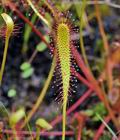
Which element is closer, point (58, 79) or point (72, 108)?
point (58, 79)

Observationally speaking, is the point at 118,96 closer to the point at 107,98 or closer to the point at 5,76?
the point at 107,98

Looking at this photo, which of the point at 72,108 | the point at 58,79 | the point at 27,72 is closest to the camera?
the point at 58,79

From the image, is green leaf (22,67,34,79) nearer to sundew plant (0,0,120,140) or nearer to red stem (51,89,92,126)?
sundew plant (0,0,120,140)

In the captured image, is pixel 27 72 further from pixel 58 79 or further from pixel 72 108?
pixel 58 79

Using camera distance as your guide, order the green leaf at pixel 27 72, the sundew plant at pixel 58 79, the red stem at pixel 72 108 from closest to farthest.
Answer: the sundew plant at pixel 58 79
the red stem at pixel 72 108
the green leaf at pixel 27 72

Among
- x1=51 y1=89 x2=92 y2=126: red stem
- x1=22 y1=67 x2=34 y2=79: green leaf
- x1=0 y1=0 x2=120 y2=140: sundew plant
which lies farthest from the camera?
x1=22 y1=67 x2=34 y2=79: green leaf

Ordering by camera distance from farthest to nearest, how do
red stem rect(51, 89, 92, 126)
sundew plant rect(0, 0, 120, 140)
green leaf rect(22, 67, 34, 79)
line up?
green leaf rect(22, 67, 34, 79), red stem rect(51, 89, 92, 126), sundew plant rect(0, 0, 120, 140)

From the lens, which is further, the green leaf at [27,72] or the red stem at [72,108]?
the green leaf at [27,72]

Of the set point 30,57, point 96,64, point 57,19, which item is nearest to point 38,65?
point 30,57

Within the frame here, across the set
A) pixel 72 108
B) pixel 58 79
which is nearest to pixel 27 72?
pixel 72 108

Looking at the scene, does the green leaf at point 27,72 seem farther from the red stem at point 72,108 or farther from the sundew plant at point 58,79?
the red stem at point 72,108

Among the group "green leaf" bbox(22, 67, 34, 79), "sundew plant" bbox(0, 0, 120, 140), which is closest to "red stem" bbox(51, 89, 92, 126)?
"sundew plant" bbox(0, 0, 120, 140)

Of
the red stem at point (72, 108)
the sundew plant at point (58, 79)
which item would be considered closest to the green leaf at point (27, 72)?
the sundew plant at point (58, 79)
